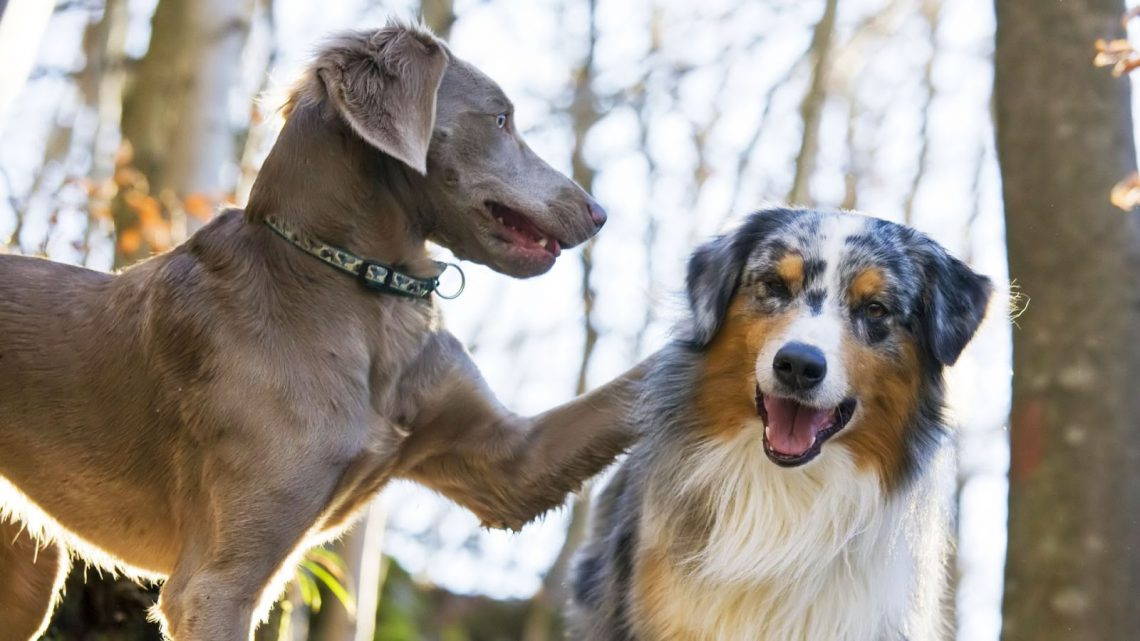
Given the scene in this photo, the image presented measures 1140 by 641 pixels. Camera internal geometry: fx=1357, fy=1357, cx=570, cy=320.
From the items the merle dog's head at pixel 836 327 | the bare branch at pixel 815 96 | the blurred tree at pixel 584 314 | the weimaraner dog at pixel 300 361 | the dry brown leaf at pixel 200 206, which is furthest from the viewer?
the blurred tree at pixel 584 314

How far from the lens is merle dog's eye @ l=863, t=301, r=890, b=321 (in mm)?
4246

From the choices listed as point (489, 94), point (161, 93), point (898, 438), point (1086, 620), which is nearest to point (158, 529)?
point (489, 94)

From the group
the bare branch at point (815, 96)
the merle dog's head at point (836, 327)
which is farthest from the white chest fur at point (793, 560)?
the bare branch at point (815, 96)

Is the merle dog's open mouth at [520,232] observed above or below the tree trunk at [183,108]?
below

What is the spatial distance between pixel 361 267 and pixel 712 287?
1220 mm

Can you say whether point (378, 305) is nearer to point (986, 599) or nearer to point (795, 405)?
point (795, 405)

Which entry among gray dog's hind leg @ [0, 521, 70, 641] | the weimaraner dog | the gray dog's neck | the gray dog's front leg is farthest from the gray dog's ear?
gray dog's hind leg @ [0, 521, 70, 641]

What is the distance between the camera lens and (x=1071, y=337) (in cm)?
520

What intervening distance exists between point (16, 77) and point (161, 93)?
4.27m

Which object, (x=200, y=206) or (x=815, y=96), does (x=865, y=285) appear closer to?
(x=200, y=206)

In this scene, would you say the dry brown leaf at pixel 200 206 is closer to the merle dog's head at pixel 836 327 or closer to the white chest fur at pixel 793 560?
the merle dog's head at pixel 836 327

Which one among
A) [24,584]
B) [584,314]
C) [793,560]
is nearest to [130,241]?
[24,584]

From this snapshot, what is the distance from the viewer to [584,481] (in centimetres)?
439

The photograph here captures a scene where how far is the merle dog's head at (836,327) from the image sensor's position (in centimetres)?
408
